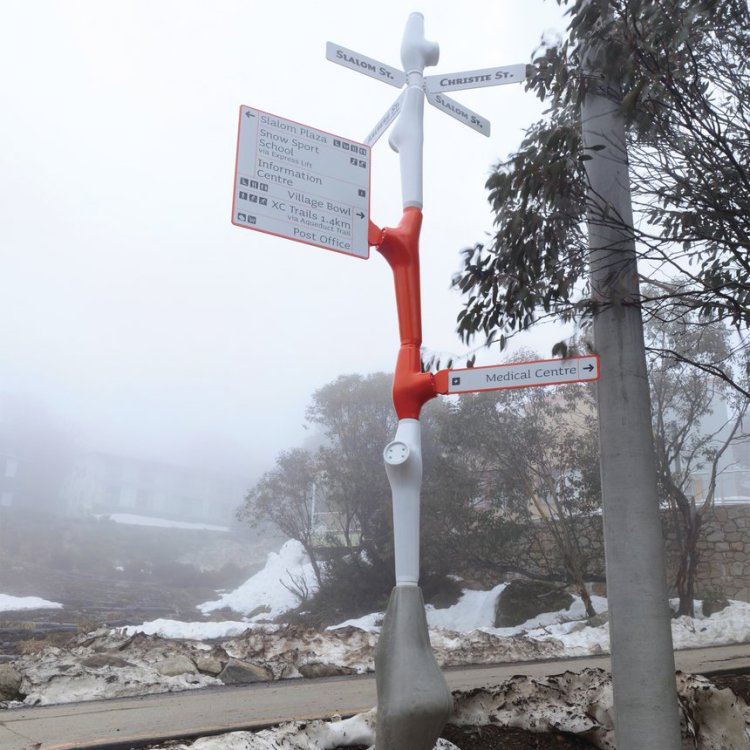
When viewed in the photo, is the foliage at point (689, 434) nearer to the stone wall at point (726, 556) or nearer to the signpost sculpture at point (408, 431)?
the stone wall at point (726, 556)

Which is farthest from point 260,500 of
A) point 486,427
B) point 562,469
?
point 562,469

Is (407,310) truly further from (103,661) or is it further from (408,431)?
(103,661)

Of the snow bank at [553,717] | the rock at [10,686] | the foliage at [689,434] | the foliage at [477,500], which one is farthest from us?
the foliage at [477,500]

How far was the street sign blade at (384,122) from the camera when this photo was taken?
13.5 feet

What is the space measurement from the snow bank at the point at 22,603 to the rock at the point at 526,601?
30.9ft

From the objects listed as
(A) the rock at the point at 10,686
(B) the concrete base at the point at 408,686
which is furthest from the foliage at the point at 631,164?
(A) the rock at the point at 10,686

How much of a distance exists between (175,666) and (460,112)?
622 cm

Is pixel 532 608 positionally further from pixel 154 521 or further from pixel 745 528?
pixel 154 521

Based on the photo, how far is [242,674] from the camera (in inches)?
304

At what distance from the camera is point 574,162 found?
3.91 m

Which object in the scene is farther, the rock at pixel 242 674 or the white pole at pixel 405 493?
the rock at pixel 242 674

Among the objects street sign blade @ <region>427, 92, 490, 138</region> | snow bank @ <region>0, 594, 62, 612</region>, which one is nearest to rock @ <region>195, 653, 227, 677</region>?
street sign blade @ <region>427, 92, 490, 138</region>

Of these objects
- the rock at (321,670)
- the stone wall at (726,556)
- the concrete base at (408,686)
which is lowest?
the rock at (321,670)

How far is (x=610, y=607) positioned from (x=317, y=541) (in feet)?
53.4
